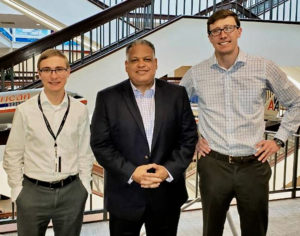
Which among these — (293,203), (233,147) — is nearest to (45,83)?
(233,147)

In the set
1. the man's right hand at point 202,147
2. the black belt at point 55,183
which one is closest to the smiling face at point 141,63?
the man's right hand at point 202,147

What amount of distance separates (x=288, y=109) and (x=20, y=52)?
2.71m

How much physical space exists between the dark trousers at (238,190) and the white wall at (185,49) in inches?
102

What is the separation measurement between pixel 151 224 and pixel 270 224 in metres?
1.55

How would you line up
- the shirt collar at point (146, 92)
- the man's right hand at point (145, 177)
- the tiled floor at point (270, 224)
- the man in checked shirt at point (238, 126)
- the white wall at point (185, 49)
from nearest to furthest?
the man's right hand at point (145, 177), the shirt collar at point (146, 92), the man in checked shirt at point (238, 126), the tiled floor at point (270, 224), the white wall at point (185, 49)

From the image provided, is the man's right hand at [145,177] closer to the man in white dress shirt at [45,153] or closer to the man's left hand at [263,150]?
the man in white dress shirt at [45,153]

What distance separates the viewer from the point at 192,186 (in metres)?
6.00

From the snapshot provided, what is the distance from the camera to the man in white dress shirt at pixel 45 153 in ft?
5.08

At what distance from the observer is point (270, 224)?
2.79 m

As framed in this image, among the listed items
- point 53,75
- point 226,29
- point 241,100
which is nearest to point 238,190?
point 241,100

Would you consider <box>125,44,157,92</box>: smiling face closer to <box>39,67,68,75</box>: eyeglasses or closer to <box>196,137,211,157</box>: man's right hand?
<box>39,67,68,75</box>: eyeglasses

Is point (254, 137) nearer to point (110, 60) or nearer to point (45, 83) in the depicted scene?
point (45, 83)

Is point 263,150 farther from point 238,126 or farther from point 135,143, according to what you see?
point 135,143

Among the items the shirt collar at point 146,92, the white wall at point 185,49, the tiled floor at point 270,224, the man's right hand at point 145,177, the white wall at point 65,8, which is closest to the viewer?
Answer: the man's right hand at point 145,177
